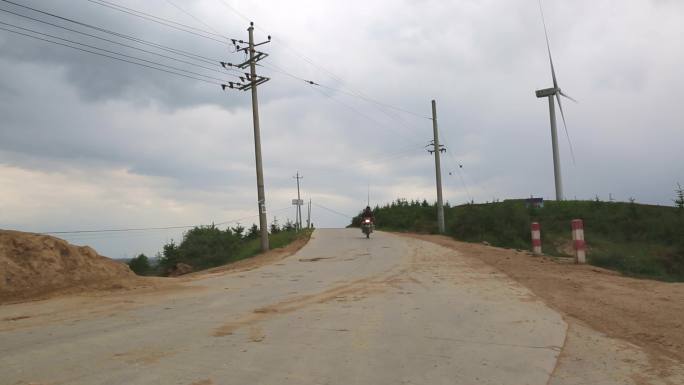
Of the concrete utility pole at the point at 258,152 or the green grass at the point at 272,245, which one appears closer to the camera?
the concrete utility pole at the point at 258,152

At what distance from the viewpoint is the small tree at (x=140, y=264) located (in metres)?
46.4

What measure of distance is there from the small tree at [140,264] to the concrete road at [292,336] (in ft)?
125

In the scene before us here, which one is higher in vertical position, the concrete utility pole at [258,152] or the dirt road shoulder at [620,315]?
the concrete utility pole at [258,152]

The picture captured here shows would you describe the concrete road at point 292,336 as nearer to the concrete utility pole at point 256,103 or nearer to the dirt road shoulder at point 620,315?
the dirt road shoulder at point 620,315

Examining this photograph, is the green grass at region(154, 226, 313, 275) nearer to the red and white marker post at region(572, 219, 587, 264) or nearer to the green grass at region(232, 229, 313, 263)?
the green grass at region(232, 229, 313, 263)

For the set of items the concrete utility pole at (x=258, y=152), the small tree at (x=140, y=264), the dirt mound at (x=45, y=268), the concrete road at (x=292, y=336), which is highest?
the concrete utility pole at (x=258, y=152)

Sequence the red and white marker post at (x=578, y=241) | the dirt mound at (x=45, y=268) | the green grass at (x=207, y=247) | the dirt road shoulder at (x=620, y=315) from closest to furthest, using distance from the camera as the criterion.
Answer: the dirt road shoulder at (x=620, y=315)
the dirt mound at (x=45, y=268)
the red and white marker post at (x=578, y=241)
the green grass at (x=207, y=247)

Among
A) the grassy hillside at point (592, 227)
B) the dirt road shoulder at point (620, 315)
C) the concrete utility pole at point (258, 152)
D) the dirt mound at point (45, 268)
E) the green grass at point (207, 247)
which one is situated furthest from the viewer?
the green grass at point (207, 247)

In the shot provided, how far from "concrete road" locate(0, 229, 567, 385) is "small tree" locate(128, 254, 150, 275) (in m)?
38.1

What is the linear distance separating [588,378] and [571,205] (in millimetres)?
39434

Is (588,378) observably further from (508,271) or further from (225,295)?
(508,271)

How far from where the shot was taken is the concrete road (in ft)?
15.5

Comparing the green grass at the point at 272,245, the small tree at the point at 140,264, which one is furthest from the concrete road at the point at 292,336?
the small tree at the point at 140,264

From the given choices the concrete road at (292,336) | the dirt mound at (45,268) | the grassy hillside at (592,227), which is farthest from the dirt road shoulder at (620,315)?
the grassy hillside at (592,227)
